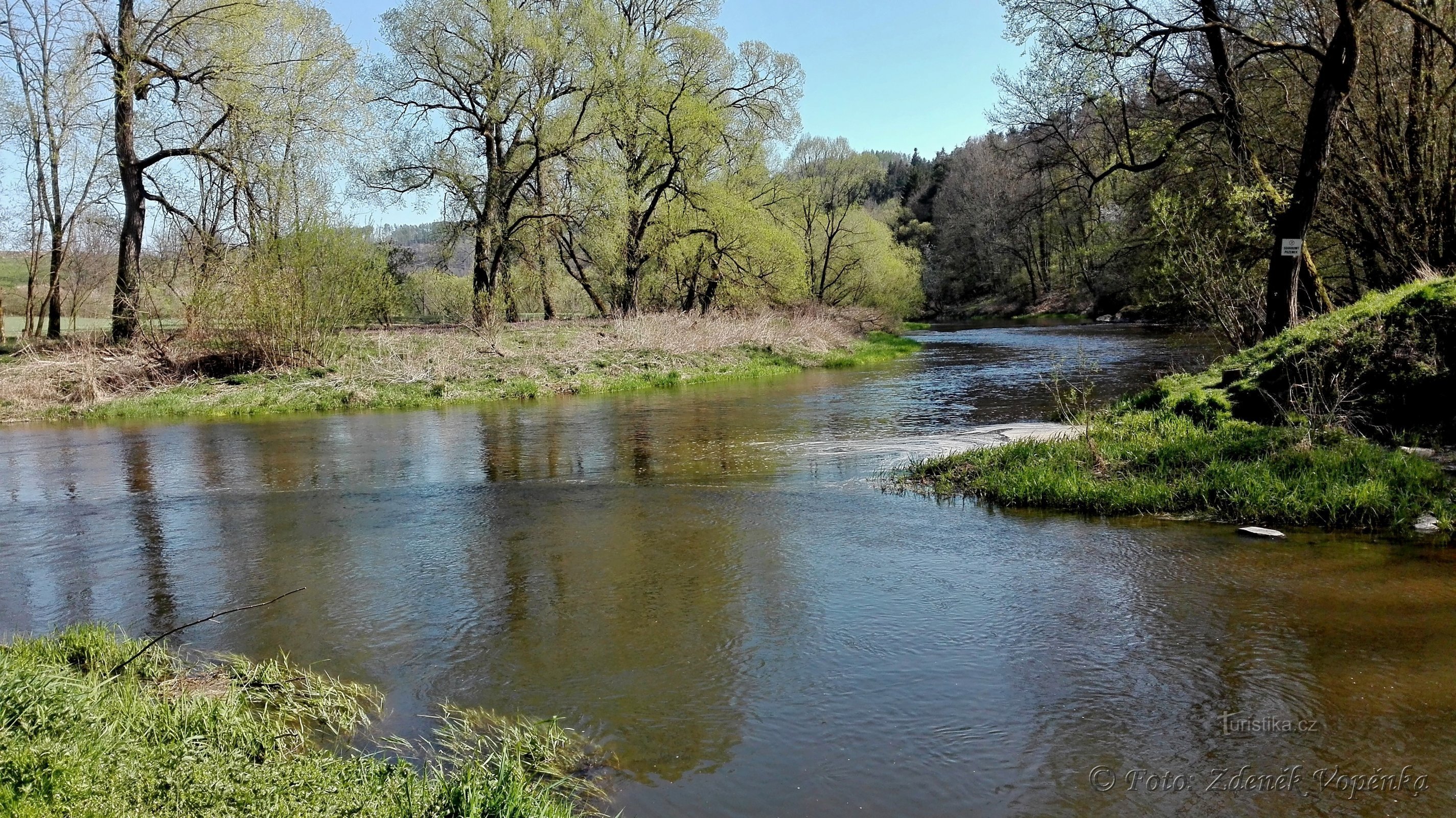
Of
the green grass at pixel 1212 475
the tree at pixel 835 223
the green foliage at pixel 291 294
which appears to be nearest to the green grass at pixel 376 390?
the green foliage at pixel 291 294

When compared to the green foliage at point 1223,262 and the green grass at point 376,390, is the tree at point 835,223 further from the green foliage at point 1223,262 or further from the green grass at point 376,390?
the green foliage at point 1223,262

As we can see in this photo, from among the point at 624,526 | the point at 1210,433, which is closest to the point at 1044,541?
the point at 1210,433

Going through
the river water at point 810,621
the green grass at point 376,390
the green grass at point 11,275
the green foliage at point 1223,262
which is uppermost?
the green grass at point 11,275

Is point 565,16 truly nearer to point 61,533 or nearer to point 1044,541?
point 61,533

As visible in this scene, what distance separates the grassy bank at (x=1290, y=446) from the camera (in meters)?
8.36

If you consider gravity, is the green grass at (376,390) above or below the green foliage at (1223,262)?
below

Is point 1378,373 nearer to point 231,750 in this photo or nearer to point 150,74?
point 231,750

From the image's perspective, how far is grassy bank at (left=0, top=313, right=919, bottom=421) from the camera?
20766mm

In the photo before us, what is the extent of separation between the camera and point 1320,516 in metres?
8.23

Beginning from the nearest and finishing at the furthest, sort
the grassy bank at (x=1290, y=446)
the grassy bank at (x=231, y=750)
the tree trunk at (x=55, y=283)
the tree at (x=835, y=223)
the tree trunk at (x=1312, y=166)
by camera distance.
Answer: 1. the grassy bank at (x=231, y=750)
2. the grassy bank at (x=1290, y=446)
3. the tree trunk at (x=1312, y=166)
4. the tree trunk at (x=55, y=283)
5. the tree at (x=835, y=223)

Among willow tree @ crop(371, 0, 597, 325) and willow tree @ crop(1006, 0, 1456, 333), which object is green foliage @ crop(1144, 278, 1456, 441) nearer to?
willow tree @ crop(1006, 0, 1456, 333)

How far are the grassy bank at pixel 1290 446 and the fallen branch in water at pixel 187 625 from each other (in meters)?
7.10

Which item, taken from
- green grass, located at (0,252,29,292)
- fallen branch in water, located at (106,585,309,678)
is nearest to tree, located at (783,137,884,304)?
green grass, located at (0,252,29,292)

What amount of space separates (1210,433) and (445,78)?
30752 millimetres
